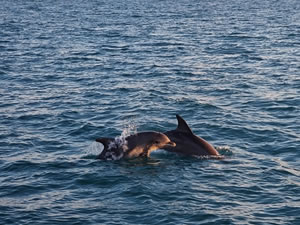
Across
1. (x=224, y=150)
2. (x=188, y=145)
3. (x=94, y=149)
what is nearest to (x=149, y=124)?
(x=94, y=149)

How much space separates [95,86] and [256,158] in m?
15.1

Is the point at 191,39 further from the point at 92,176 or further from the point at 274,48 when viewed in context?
the point at 92,176

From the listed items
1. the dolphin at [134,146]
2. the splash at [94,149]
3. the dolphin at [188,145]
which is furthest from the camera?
the splash at [94,149]

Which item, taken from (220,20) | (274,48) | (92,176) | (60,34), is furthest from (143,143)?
(220,20)

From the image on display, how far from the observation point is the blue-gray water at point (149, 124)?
17.4 metres

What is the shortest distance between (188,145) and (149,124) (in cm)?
444

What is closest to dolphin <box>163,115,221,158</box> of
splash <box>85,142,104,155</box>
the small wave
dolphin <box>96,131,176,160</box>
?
the small wave

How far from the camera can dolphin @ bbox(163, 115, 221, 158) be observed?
854 inches

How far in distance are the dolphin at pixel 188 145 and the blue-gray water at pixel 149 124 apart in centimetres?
40

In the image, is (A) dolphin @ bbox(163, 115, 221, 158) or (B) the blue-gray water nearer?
(B) the blue-gray water

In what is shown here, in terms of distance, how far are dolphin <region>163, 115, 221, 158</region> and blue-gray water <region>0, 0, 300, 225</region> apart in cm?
40

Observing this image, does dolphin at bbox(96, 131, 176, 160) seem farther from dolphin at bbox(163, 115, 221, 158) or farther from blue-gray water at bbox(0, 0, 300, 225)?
dolphin at bbox(163, 115, 221, 158)

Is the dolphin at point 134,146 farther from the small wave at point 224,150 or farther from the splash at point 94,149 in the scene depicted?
the small wave at point 224,150

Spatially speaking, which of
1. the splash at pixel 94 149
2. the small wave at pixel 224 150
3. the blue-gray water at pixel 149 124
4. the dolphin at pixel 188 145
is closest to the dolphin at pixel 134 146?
the blue-gray water at pixel 149 124
